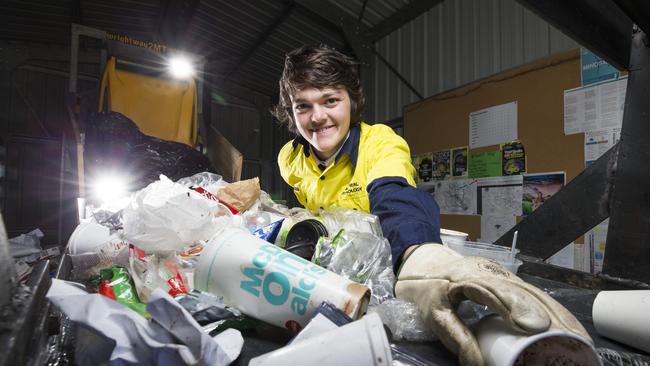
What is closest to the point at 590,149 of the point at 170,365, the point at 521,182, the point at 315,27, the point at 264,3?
the point at 521,182

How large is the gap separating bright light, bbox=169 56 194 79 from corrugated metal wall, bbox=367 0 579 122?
2.98m

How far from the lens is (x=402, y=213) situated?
3.63 feet

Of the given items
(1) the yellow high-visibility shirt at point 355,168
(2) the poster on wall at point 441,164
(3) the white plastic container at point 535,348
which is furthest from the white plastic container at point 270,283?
(2) the poster on wall at point 441,164

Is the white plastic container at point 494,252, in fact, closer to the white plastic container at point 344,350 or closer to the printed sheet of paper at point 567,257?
the white plastic container at point 344,350

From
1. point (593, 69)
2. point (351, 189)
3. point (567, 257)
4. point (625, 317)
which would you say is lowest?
point (567, 257)

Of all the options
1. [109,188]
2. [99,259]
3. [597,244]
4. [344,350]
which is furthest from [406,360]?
[597,244]

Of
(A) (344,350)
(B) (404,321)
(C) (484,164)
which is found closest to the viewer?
(A) (344,350)

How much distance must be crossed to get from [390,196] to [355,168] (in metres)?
0.51

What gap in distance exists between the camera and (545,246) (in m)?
1.46

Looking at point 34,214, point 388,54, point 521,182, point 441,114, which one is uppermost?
point 388,54

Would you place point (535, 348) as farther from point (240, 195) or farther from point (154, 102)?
point (154, 102)

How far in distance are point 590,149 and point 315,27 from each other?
4.05m

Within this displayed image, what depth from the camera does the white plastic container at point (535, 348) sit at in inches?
19.0

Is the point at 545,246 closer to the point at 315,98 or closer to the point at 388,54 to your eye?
the point at 315,98
